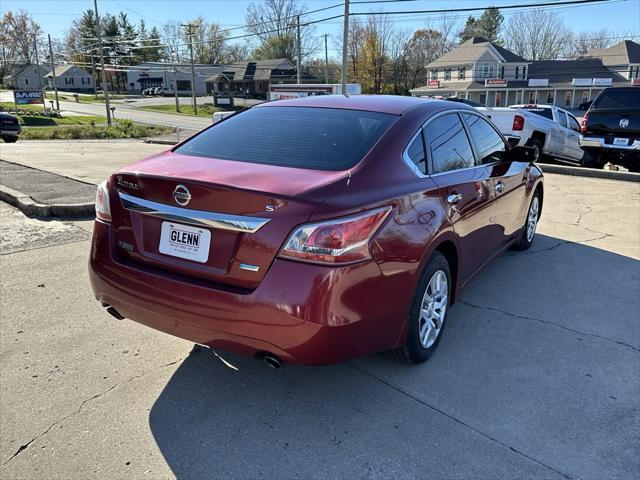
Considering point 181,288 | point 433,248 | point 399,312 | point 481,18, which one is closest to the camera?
point 181,288

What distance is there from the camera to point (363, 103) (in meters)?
3.74

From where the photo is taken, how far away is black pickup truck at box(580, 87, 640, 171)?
11.3 metres

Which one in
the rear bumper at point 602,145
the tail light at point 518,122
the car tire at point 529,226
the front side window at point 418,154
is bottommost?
the car tire at point 529,226

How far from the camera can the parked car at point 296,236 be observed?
248 centimetres

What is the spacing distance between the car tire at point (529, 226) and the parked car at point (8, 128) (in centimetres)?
2300

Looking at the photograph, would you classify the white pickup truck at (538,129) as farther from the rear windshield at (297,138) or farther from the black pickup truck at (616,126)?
the rear windshield at (297,138)

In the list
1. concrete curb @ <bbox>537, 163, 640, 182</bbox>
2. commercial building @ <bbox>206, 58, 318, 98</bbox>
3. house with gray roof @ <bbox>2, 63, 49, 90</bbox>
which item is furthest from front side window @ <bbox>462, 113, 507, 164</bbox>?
house with gray roof @ <bbox>2, 63, 49, 90</bbox>

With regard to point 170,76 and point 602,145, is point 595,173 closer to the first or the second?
point 602,145

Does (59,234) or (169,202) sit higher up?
(169,202)

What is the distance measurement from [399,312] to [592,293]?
2.76 meters

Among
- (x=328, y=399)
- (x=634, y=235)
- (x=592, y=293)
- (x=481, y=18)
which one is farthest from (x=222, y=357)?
(x=481, y=18)

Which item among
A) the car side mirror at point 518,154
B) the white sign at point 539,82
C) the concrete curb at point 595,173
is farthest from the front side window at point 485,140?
the white sign at point 539,82

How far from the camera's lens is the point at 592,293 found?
187 inches

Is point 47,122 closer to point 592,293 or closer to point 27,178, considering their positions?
point 27,178
